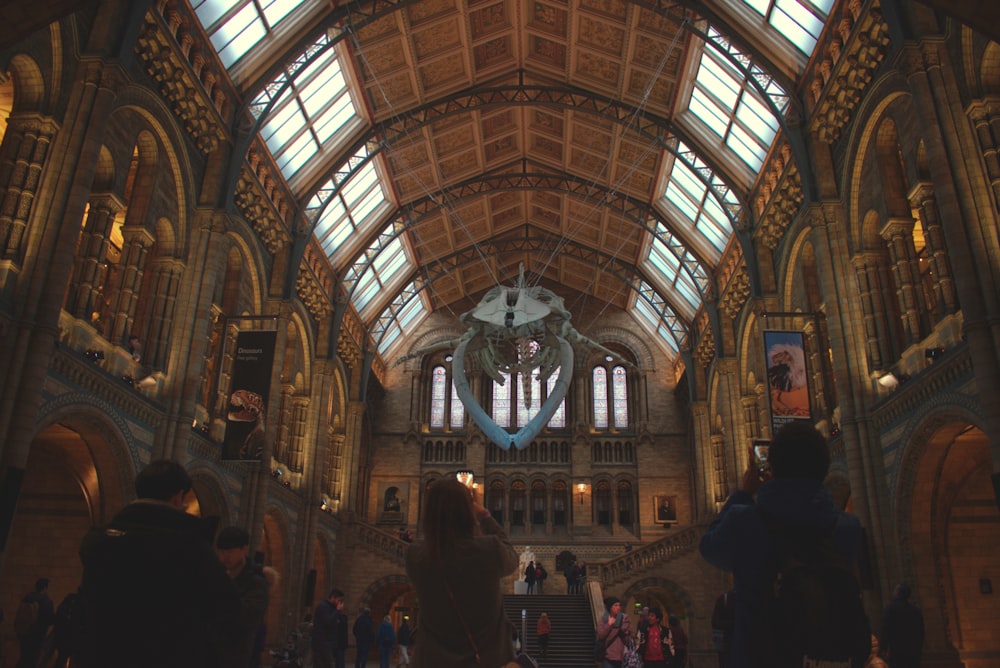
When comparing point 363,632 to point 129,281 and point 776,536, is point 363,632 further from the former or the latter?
point 776,536

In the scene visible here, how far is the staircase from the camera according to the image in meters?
21.5

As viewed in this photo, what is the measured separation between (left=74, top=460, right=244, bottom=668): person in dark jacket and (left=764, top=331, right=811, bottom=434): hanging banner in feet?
52.1

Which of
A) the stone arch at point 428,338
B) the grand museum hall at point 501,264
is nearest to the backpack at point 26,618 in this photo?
the grand museum hall at point 501,264

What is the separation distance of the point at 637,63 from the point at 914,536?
15298 mm

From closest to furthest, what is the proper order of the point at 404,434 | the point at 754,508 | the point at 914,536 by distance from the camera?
the point at 754,508
the point at 914,536
the point at 404,434

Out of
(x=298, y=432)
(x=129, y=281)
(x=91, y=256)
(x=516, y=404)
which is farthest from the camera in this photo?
(x=516, y=404)

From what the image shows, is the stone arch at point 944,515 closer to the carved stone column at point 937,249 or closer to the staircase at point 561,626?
the carved stone column at point 937,249

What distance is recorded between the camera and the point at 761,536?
2547 mm

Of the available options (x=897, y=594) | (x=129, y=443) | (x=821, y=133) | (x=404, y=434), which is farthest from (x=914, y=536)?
(x=404, y=434)

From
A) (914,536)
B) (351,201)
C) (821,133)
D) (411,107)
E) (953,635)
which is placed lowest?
(953,635)

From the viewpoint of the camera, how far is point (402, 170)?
2800cm

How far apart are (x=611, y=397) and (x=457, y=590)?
35624mm

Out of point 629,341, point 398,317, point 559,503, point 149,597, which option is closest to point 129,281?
point 149,597

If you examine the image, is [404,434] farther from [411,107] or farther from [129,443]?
[129,443]
